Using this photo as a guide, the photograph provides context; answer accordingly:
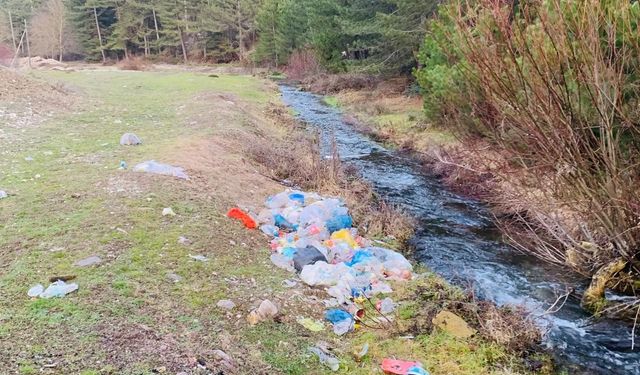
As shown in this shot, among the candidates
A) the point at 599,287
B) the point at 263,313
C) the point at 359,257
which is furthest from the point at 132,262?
the point at 599,287

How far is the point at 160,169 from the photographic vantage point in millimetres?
7621

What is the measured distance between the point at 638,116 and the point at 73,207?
19.6 ft

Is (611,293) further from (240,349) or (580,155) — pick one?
(240,349)

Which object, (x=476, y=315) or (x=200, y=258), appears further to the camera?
(x=200, y=258)

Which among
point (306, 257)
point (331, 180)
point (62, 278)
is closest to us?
point (62, 278)

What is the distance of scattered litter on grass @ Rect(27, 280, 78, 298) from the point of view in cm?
400

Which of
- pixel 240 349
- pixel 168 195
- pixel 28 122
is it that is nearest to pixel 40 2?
pixel 28 122

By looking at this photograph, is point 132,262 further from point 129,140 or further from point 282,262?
point 129,140

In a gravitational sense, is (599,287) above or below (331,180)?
below

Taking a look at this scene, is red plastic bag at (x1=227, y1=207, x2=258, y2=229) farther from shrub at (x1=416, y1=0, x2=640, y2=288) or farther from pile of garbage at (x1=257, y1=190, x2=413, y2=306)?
shrub at (x1=416, y1=0, x2=640, y2=288)

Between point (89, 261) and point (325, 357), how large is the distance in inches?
94.0

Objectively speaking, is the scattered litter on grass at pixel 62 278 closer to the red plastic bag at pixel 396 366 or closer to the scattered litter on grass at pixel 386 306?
the red plastic bag at pixel 396 366

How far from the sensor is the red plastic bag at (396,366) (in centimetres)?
390

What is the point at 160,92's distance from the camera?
1792 cm
